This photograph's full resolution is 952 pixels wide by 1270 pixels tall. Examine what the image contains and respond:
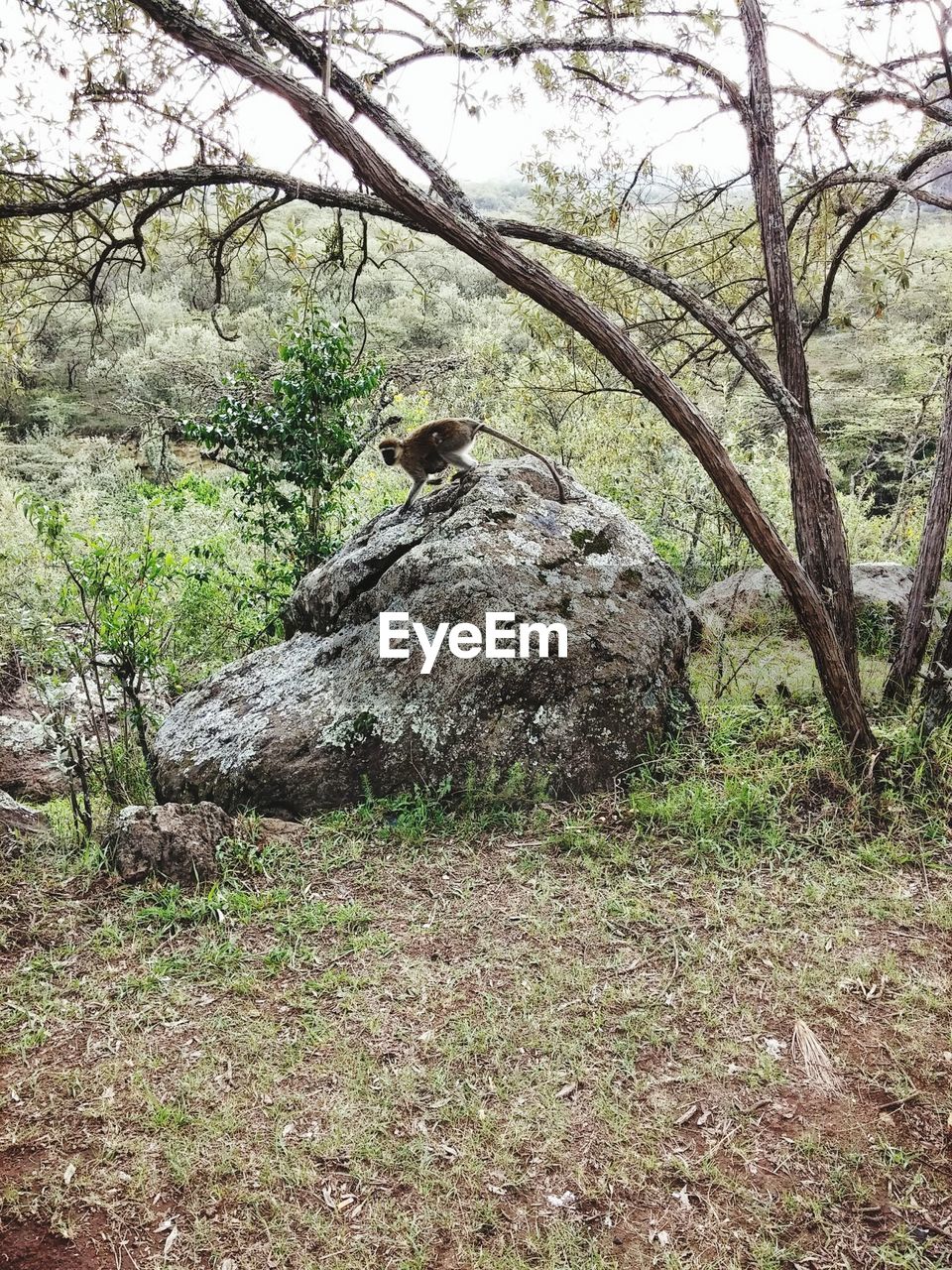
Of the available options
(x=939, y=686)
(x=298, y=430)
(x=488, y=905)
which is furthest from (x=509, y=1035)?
(x=298, y=430)

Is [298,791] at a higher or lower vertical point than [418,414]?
lower

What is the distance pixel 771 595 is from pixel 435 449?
5.16m

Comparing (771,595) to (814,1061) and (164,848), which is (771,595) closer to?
(814,1061)

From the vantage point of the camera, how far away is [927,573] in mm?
5473

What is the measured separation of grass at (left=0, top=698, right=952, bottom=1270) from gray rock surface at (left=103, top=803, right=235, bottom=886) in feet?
0.39

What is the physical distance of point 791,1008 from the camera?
3252 millimetres

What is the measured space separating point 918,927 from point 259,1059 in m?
3.08

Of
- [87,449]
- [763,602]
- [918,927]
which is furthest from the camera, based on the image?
[87,449]

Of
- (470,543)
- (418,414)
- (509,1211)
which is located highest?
(418,414)

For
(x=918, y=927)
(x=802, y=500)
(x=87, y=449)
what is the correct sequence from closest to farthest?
(x=918, y=927)
(x=802, y=500)
(x=87, y=449)

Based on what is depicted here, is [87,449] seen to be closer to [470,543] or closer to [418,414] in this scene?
[418,414]

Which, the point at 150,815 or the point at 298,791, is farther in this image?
the point at 298,791

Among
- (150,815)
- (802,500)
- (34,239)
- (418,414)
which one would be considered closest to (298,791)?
(150,815)

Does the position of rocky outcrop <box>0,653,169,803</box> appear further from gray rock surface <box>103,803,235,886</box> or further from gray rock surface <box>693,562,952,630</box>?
gray rock surface <box>693,562,952,630</box>
